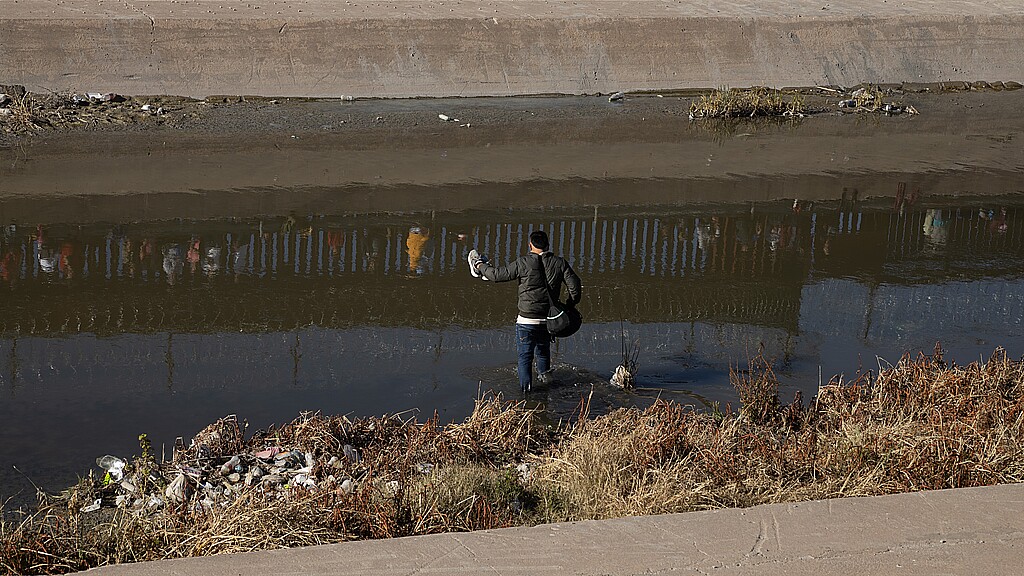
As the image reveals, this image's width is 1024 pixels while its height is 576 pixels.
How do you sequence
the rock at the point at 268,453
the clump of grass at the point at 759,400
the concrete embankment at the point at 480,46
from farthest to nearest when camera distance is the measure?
the concrete embankment at the point at 480,46 < the clump of grass at the point at 759,400 < the rock at the point at 268,453

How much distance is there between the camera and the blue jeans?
31.3 feet

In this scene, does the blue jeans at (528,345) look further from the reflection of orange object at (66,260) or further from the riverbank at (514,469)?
the reflection of orange object at (66,260)

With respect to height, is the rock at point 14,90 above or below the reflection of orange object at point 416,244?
above

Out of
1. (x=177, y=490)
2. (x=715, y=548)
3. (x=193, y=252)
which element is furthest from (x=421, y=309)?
(x=715, y=548)

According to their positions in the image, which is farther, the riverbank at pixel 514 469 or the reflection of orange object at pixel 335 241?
the reflection of orange object at pixel 335 241

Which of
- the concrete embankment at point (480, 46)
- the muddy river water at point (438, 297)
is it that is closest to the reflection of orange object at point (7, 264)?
the muddy river water at point (438, 297)

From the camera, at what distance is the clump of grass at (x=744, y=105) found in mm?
22531

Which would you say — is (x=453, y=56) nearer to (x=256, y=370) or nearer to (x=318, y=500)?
(x=256, y=370)

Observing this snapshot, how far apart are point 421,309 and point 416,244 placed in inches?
92.8

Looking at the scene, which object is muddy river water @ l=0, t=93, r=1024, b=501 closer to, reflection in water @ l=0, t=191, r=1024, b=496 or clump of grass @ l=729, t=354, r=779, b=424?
reflection in water @ l=0, t=191, r=1024, b=496

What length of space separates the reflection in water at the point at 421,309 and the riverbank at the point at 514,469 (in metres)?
0.90

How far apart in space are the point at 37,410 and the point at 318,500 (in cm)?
359

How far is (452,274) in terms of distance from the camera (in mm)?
12977

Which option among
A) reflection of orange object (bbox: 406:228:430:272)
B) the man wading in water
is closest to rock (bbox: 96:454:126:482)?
the man wading in water
